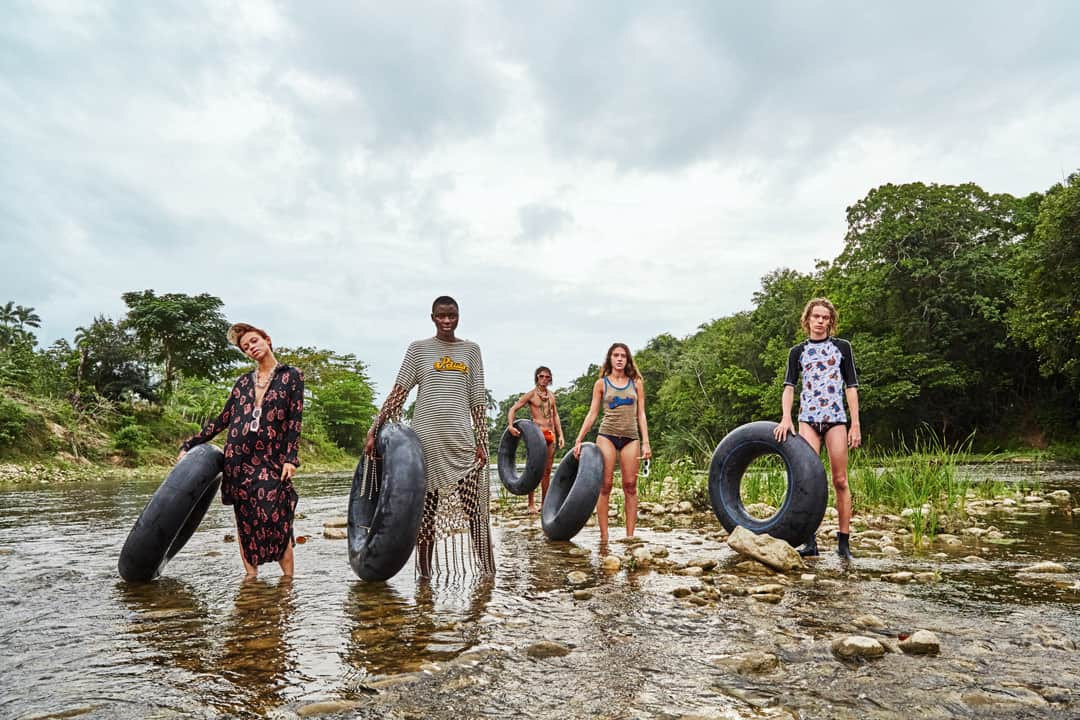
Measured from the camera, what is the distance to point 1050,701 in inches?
92.4

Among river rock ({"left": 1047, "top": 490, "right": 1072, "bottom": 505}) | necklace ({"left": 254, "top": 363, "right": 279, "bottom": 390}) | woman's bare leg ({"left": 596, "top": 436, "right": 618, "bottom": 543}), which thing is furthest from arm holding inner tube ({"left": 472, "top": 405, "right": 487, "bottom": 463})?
river rock ({"left": 1047, "top": 490, "right": 1072, "bottom": 505})

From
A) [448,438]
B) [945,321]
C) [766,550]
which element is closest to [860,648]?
[766,550]

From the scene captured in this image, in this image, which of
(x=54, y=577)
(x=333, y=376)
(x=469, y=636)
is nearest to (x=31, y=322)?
(x=333, y=376)

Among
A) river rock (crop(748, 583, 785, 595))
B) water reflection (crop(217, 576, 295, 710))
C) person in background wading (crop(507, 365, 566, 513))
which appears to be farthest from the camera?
person in background wading (crop(507, 365, 566, 513))

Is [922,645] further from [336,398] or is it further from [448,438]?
[336,398]

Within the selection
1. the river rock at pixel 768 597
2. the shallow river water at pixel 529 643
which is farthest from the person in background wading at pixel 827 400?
the river rock at pixel 768 597

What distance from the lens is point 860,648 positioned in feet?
9.38

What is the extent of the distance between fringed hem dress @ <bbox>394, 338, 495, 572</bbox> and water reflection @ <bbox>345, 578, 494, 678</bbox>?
38cm

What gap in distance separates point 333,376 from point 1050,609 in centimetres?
5395

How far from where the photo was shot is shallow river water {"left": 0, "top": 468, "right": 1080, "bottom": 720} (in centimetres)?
245

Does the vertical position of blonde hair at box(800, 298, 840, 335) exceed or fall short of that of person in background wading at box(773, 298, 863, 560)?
it exceeds it

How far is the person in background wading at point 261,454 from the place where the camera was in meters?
5.11

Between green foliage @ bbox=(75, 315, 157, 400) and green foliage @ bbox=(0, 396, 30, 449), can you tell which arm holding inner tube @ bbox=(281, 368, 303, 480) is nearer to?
green foliage @ bbox=(0, 396, 30, 449)

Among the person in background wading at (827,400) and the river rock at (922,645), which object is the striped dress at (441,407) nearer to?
the person in background wading at (827,400)
